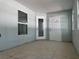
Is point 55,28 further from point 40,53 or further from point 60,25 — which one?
point 40,53

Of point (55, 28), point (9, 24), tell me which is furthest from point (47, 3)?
point (55, 28)

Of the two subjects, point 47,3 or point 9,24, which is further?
point 47,3

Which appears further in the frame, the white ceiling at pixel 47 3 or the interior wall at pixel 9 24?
the white ceiling at pixel 47 3

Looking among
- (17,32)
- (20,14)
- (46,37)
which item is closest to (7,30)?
(17,32)

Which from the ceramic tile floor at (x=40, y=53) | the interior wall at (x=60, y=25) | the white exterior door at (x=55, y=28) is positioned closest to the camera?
the ceramic tile floor at (x=40, y=53)

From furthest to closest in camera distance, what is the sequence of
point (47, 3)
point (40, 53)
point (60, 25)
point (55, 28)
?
1. point (55, 28)
2. point (60, 25)
3. point (47, 3)
4. point (40, 53)

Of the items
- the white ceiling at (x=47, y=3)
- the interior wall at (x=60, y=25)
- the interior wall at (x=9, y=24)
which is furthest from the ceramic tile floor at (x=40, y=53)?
the interior wall at (x=60, y=25)

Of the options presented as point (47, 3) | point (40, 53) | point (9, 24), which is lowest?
point (40, 53)

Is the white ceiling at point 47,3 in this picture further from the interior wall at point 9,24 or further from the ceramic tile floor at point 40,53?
the ceramic tile floor at point 40,53

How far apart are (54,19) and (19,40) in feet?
13.5

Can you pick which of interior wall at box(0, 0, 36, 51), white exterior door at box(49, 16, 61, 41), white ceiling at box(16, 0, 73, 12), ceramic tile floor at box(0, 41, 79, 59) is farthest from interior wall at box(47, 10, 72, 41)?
interior wall at box(0, 0, 36, 51)

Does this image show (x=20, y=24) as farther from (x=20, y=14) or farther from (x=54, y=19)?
(x=54, y=19)

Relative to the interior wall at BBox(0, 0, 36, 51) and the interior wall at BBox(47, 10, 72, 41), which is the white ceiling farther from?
the interior wall at BBox(47, 10, 72, 41)

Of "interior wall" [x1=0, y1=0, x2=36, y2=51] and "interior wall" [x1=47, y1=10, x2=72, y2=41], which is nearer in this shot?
"interior wall" [x1=0, y1=0, x2=36, y2=51]
